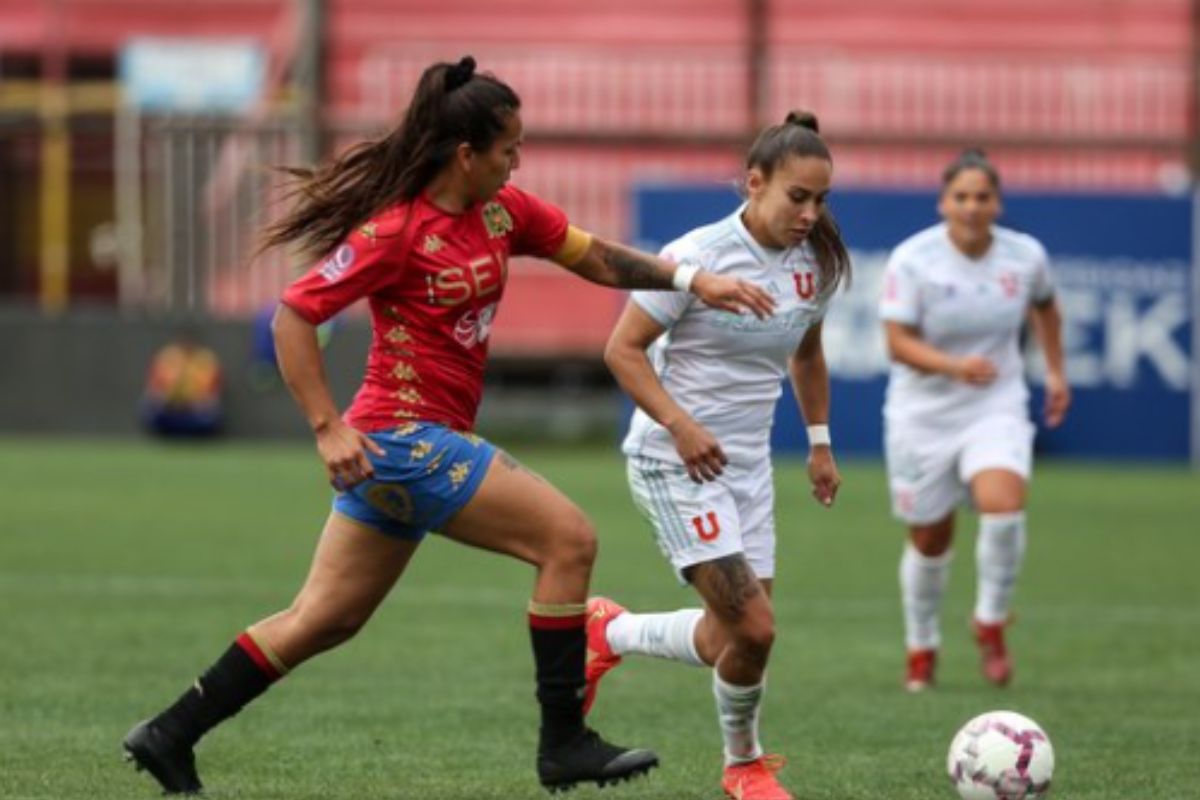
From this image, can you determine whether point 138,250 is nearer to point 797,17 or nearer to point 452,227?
point 797,17

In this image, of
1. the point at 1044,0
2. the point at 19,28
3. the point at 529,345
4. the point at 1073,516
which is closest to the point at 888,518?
the point at 1073,516

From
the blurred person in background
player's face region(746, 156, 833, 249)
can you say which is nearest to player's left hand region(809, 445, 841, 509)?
player's face region(746, 156, 833, 249)

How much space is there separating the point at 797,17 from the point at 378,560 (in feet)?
71.9

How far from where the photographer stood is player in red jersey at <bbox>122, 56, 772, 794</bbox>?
7.46 meters

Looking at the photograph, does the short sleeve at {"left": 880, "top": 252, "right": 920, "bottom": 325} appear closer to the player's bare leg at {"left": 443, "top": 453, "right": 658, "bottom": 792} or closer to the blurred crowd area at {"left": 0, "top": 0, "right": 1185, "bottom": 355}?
the player's bare leg at {"left": 443, "top": 453, "right": 658, "bottom": 792}

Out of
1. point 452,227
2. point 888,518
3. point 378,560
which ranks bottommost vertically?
point 888,518

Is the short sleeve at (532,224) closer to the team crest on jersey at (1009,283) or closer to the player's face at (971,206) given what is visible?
the player's face at (971,206)

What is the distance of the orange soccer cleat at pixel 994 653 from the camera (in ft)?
36.1

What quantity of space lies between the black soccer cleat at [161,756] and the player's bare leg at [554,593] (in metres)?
0.96

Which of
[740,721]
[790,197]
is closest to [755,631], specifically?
[740,721]

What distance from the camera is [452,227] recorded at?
7.54 meters

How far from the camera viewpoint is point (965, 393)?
11375 millimetres

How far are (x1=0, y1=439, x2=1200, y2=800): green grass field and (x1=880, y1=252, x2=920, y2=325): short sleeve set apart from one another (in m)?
1.40

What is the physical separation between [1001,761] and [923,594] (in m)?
3.65
